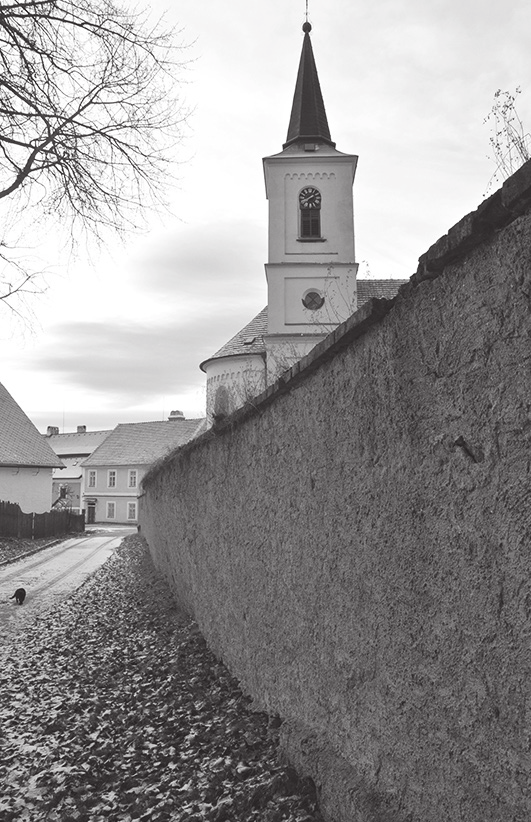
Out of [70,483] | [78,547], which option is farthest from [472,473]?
[70,483]

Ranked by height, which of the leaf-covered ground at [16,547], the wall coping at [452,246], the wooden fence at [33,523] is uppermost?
the wall coping at [452,246]

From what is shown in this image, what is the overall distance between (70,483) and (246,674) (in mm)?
69834

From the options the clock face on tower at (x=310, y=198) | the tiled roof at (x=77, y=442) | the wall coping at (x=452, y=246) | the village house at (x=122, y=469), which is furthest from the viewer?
the tiled roof at (x=77, y=442)

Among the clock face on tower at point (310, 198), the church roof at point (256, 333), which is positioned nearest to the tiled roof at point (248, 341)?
the church roof at point (256, 333)

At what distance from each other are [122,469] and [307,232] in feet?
123

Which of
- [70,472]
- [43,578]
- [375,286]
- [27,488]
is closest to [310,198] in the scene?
[375,286]

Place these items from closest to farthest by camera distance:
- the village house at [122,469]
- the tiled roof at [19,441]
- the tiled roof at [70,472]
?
the tiled roof at [19,441] → the village house at [122,469] → the tiled roof at [70,472]

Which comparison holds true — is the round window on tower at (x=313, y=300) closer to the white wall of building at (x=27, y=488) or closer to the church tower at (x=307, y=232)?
the church tower at (x=307, y=232)

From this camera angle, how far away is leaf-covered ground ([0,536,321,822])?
11.8 feet

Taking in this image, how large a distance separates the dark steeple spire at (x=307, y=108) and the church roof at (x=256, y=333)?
6645 millimetres

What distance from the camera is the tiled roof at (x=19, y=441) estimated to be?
3850cm

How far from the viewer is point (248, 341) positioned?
33.1m

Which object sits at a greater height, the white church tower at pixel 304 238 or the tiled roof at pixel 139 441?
the white church tower at pixel 304 238

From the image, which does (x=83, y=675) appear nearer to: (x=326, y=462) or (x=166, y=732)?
(x=166, y=732)
